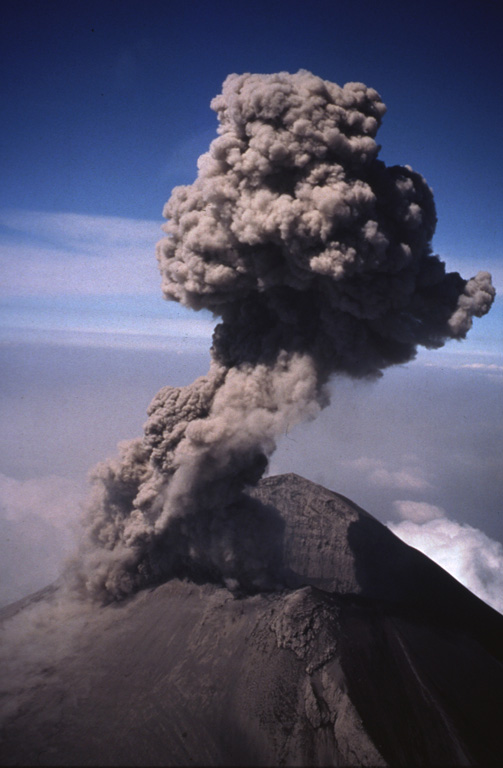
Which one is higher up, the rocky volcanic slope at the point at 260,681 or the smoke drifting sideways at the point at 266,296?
the smoke drifting sideways at the point at 266,296

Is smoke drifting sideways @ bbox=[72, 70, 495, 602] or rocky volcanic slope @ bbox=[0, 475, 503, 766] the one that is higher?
smoke drifting sideways @ bbox=[72, 70, 495, 602]

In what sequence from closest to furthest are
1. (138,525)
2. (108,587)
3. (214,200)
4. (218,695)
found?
(214,200)
(218,695)
(138,525)
(108,587)

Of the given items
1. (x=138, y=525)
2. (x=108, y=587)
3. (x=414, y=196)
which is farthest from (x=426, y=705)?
(x=414, y=196)

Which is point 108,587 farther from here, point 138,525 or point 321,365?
point 321,365

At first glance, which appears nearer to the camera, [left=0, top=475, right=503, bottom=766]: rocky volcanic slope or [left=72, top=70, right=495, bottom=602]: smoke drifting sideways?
[left=72, top=70, right=495, bottom=602]: smoke drifting sideways

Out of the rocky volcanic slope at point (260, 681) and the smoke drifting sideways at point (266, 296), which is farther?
the rocky volcanic slope at point (260, 681)

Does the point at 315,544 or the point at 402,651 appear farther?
the point at 315,544
